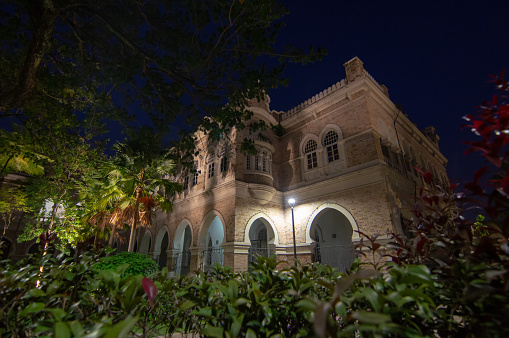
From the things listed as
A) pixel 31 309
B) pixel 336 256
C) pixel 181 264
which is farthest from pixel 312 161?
pixel 31 309

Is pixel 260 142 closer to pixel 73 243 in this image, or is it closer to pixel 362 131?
pixel 362 131

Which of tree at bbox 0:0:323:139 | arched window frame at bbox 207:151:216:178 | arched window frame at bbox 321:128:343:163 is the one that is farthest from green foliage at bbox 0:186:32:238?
arched window frame at bbox 321:128:343:163

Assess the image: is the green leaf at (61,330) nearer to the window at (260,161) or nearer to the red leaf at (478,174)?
the red leaf at (478,174)

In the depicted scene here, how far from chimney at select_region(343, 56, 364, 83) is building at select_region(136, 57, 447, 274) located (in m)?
0.05

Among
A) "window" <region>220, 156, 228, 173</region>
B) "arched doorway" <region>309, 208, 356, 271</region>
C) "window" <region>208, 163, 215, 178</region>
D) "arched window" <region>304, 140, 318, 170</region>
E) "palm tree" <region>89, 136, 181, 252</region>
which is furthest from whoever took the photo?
"window" <region>208, 163, 215, 178</region>

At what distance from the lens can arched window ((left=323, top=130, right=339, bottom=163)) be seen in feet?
38.5

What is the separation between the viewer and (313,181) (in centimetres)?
1200

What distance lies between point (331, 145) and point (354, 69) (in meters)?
3.94

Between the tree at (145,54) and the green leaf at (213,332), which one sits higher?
the tree at (145,54)

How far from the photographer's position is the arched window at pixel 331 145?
38.5 ft

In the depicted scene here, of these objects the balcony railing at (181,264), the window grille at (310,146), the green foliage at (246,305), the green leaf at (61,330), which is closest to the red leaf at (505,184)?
the green foliage at (246,305)

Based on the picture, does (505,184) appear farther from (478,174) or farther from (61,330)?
(61,330)

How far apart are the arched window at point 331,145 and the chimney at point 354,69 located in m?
2.78

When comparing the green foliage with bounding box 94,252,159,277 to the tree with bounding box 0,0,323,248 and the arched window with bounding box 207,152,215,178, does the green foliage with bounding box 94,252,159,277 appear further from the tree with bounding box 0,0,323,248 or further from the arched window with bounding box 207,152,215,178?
the arched window with bounding box 207,152,215,178
